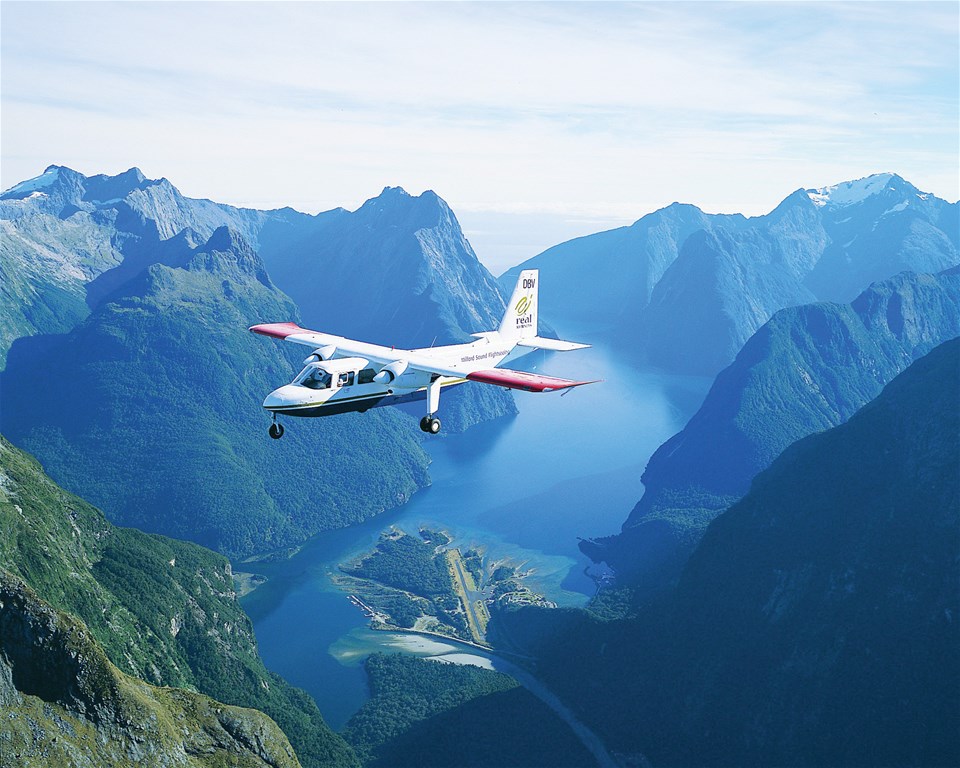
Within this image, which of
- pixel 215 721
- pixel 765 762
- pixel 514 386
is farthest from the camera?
pixel 765 762

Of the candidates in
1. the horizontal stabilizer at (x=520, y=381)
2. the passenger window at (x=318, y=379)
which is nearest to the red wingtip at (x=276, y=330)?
the passenger window at (x=318, y=379)

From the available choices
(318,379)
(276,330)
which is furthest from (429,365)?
(276,330)

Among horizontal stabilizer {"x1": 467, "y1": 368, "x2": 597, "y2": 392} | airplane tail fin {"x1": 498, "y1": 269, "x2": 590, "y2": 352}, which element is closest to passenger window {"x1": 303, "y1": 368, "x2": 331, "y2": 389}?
horizontal stabilizer {"x1": 467, "y1": 368, "x2": 597, "y2": 392}

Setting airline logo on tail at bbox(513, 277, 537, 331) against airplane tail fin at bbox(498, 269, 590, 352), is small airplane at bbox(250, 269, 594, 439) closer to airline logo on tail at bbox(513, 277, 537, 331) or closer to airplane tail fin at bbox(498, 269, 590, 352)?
airplane tail fin at bbox(498, 269, 590, 352)

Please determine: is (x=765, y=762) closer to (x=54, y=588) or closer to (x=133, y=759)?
(x=133, y=759)

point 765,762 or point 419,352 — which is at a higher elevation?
point 419,352

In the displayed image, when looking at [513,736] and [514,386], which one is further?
[513,736]

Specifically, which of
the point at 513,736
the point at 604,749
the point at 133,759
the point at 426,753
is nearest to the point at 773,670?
the point at 604,749
